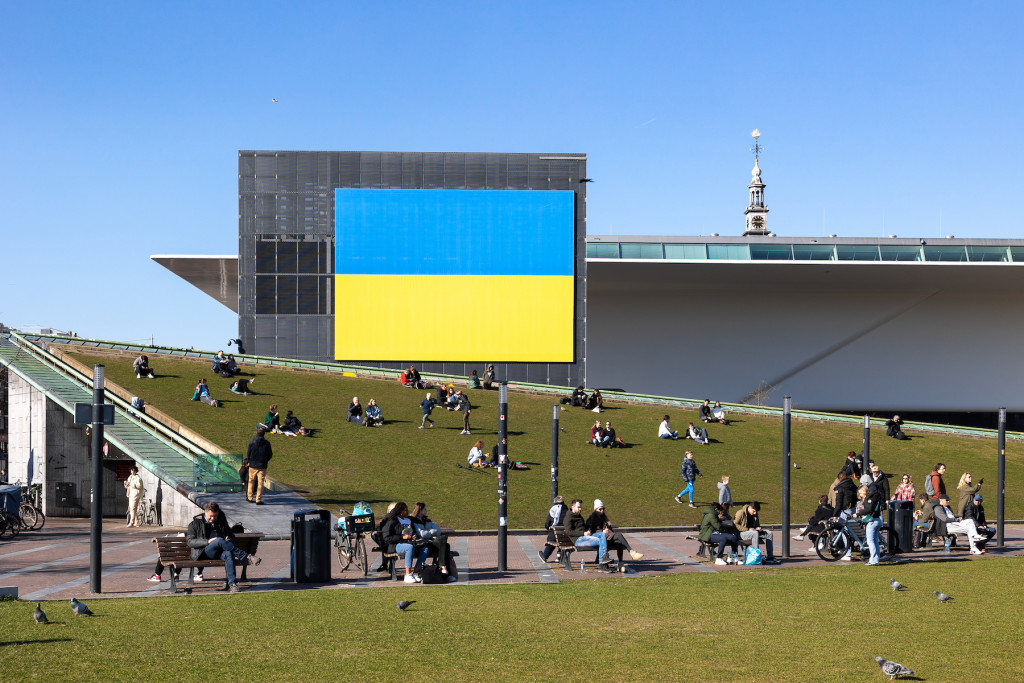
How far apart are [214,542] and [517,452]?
58.2ft

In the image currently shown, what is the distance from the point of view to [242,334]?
53969 millimetres

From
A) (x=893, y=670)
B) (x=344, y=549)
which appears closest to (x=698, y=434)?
(x=344, y=549)

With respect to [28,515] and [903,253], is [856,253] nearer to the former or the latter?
[903,253]

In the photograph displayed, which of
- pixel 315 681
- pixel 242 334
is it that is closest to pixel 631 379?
pixel 242 334

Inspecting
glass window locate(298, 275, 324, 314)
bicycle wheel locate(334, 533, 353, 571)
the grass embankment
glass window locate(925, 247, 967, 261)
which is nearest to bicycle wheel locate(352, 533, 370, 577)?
bicycle wheel locate(334, 533, 353, 571)

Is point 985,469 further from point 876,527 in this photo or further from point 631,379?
point 631,379

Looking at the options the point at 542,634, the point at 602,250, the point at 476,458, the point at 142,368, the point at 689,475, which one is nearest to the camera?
the point at 542,634

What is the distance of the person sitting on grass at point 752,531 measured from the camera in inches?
678

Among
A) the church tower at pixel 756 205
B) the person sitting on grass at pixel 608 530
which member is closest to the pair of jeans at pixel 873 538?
the person sitting on grass at pixel 608 530

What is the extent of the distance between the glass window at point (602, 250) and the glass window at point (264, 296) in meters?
16.9

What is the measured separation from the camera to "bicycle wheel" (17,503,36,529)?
22672mm

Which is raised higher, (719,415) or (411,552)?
(719,415)

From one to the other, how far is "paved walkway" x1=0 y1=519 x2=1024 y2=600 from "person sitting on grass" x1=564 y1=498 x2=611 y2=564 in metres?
0.35

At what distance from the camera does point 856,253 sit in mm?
57469
